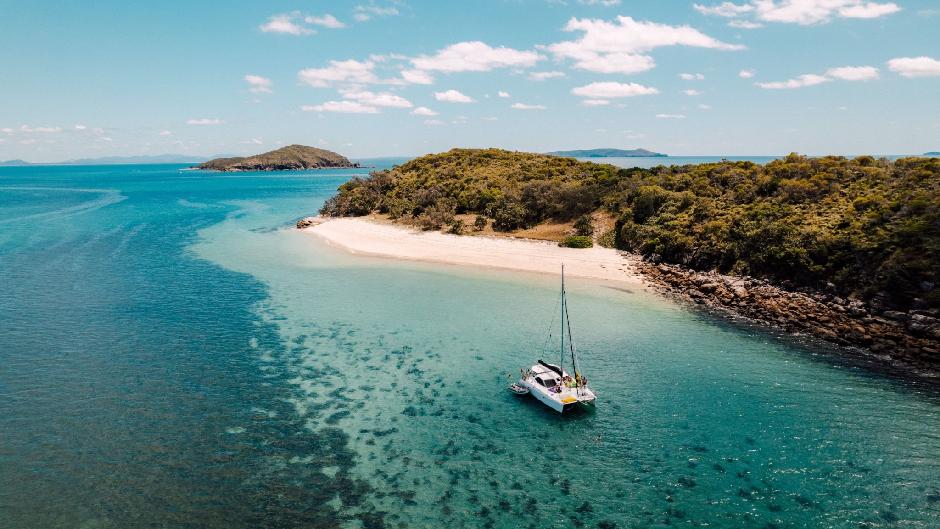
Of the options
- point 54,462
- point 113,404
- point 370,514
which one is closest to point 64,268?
point 113,404

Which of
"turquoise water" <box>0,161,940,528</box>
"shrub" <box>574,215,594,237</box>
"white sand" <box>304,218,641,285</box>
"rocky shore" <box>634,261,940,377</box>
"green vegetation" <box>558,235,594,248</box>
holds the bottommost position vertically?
"turquoise water" <box>0,161,940,528</box>

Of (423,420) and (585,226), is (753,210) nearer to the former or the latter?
(585,226)

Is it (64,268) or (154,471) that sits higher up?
(64,268)

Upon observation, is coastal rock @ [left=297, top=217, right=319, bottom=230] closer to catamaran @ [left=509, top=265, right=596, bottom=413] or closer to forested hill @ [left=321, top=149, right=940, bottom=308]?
forested hill @ [left=321, top=149, right=940, bottom=308]

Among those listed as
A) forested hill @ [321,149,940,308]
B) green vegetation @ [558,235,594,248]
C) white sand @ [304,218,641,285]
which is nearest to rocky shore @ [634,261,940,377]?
forested hill @ [321,149,940,308]

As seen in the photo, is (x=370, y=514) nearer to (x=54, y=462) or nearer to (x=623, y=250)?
(x=54, y=462)

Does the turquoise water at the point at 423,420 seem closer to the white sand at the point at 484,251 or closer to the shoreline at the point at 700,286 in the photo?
the shoreline at the point at 700,286

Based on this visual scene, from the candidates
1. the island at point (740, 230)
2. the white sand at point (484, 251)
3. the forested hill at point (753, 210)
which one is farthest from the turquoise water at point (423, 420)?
the forested hill at point (753, 210)
